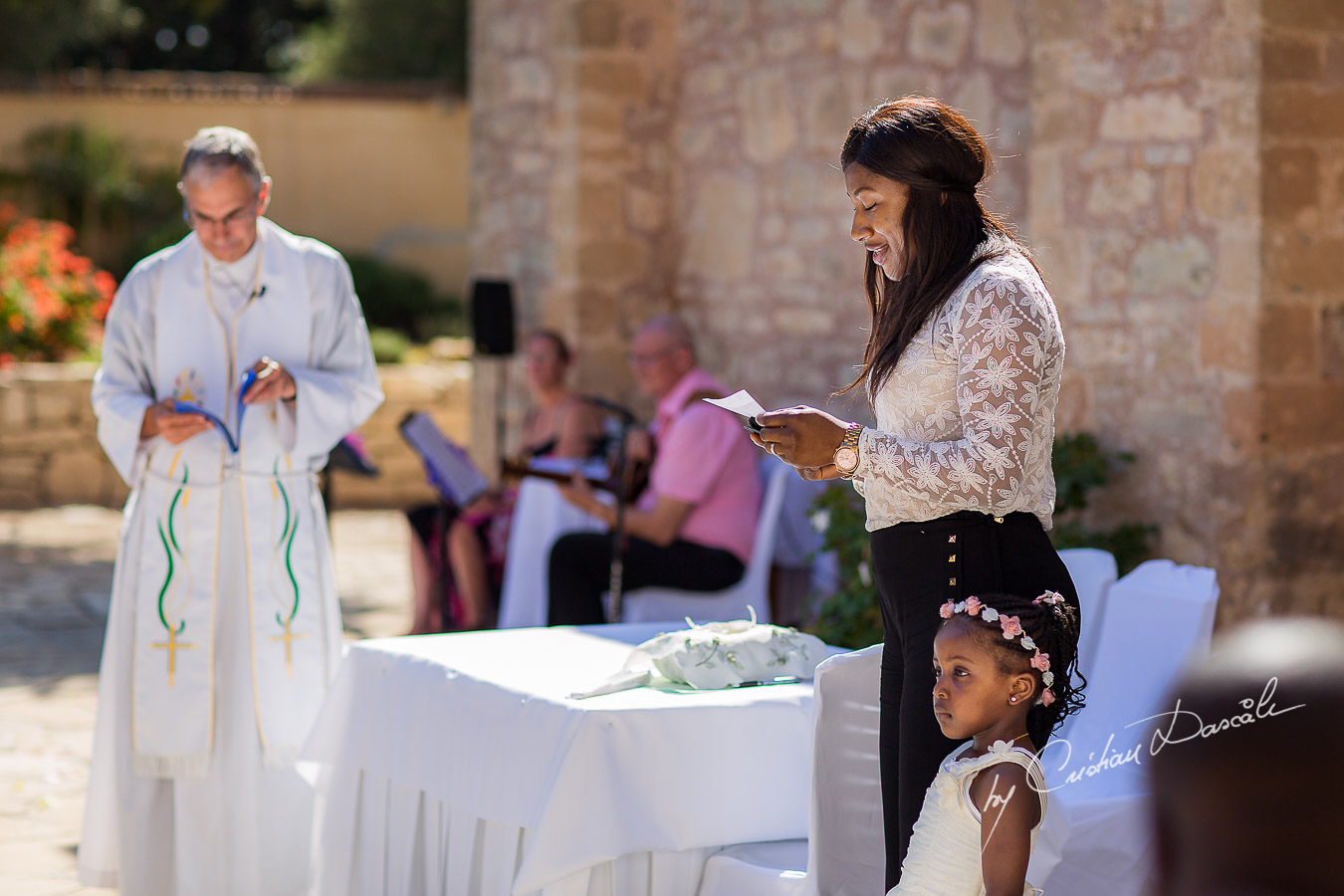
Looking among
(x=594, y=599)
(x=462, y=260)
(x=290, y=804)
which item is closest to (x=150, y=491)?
(x=290, y=804)

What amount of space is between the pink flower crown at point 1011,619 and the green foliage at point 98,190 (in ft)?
42.0

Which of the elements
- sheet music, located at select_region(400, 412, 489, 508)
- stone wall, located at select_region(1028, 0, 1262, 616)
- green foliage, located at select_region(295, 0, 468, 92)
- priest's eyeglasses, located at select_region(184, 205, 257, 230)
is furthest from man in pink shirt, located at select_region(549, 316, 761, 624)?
green foliage, located at select_region(295, 0, 468, 92)

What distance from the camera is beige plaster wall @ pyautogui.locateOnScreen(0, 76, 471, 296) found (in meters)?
14.5

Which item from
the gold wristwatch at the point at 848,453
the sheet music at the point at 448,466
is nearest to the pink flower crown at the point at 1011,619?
the gold wristwatch at the point at 848,453

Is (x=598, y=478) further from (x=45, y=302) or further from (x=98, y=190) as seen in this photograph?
(x=98, y=190)

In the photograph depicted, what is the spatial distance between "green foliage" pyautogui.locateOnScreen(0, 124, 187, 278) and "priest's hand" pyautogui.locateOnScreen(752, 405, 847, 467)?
12579mm

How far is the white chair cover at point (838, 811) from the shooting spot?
2.64 meters

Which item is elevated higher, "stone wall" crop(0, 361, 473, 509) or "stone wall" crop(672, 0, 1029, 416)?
"stone wall" crop(672, 0, 1029, 416)

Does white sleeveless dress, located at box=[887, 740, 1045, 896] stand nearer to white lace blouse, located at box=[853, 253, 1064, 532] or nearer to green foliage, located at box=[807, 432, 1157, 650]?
white lace blouse, located at box=[853, 253, 1064, 532]

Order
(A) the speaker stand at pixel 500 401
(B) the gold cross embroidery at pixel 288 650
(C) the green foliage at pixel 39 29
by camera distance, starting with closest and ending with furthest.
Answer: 1. (B) the gold cross embroidery at pixel 288 650
2. (A) the speaker stand at pixel 500 401
3. (C) the green foliage at pixel 39 29

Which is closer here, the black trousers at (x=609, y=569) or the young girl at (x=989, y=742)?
the young girl at (x=989, y=742)

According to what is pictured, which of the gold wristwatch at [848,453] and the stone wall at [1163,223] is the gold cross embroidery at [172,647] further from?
the stone wall at [1163,223]

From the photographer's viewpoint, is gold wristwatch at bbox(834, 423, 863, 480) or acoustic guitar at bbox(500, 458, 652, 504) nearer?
gold wristwatch at bbox(834, 423, 863, 480)

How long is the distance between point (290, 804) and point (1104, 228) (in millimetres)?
2776
